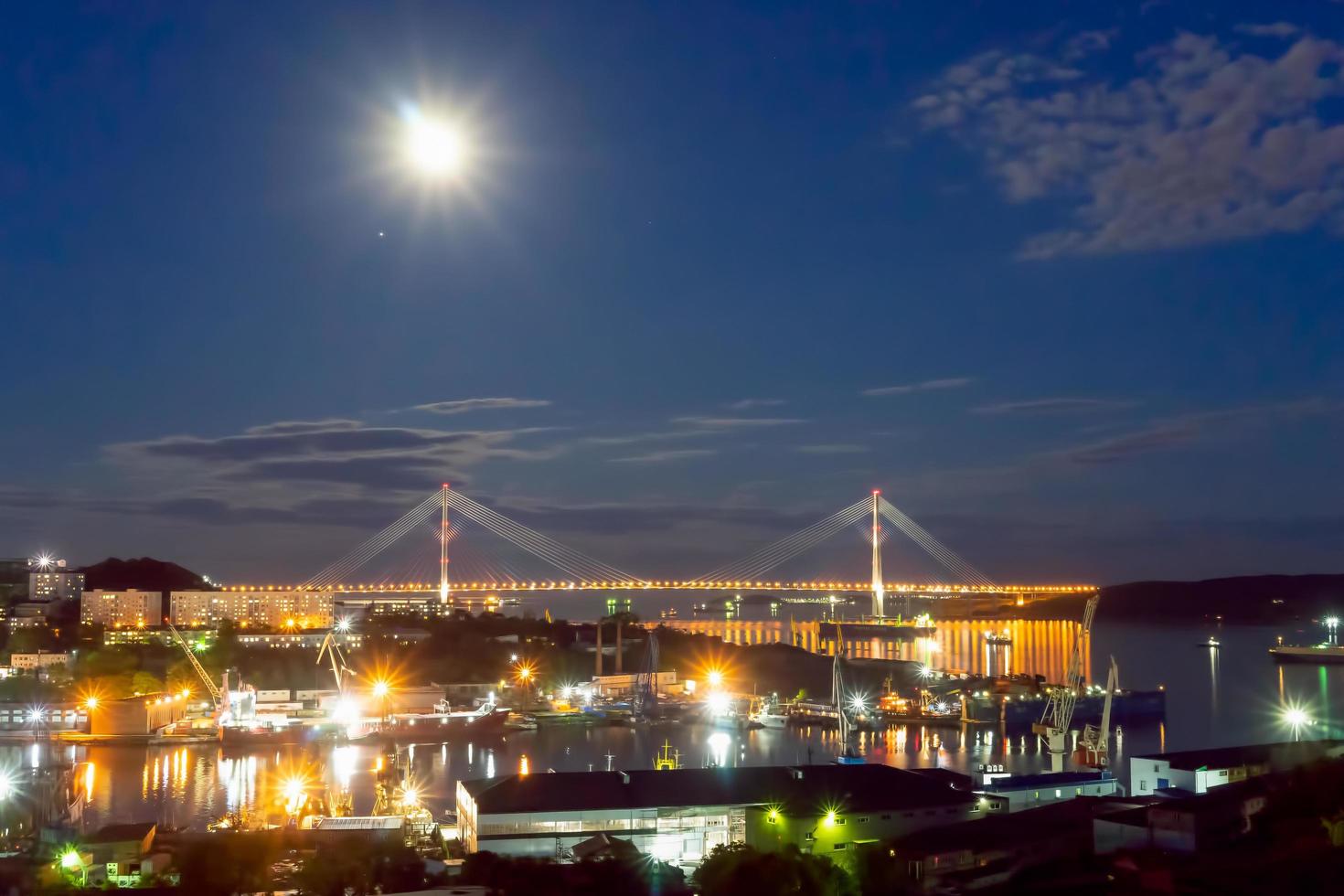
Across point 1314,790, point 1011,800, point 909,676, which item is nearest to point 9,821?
point 1011,800

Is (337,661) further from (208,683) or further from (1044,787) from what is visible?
(1044,787)

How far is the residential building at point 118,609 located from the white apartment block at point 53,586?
137 cm

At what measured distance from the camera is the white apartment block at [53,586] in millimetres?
19047

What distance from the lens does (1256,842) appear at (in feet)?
13.5

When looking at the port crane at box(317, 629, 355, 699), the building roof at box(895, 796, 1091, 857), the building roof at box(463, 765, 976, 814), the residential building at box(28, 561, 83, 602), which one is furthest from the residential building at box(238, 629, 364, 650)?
the building roof at box(895, 796, 1091, 857)

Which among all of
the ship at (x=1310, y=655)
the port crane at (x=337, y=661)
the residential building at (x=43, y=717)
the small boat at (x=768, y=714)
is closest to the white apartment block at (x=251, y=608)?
the port crane at (x=337, y=661)

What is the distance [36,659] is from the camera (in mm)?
A: 13062

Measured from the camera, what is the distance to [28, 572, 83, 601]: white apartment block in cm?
1905

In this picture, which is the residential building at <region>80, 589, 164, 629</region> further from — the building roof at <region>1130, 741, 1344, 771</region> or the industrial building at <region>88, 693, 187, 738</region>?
the building roof at <region>1130, 741, 1344, 771</region>

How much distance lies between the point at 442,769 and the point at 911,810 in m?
4.36

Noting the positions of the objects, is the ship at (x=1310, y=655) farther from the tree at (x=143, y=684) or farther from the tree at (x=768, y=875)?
the tree at (x=768, y=875)

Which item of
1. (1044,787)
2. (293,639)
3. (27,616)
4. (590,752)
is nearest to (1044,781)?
(1044,787)

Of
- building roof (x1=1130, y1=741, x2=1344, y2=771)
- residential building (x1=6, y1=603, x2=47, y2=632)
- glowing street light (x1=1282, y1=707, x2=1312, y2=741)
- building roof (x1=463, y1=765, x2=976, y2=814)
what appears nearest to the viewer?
building roof (x1=463, y1=765, x2=976, y2=814)

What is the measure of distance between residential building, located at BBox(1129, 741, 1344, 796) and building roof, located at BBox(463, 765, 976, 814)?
1.23m
